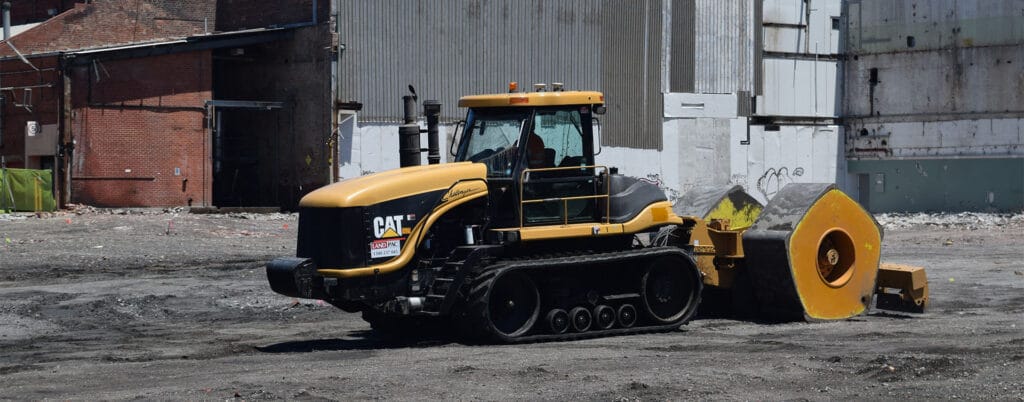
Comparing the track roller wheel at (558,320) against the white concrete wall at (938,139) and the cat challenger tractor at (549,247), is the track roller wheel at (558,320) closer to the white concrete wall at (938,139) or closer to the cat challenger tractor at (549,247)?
the cat challenger tractor at (549,247)

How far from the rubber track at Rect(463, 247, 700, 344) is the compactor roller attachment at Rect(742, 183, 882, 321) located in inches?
46.3

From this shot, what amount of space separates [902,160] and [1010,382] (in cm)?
3595

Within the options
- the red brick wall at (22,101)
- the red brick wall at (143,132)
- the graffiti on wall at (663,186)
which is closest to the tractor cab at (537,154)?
the red brick wall at (143,132)

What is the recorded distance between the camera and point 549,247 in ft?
51.8

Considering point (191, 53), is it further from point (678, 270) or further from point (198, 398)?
point (198, 398)

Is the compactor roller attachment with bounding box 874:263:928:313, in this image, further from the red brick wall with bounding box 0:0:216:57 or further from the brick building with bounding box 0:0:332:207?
the red brick wall with bounding box 0:0:216:57

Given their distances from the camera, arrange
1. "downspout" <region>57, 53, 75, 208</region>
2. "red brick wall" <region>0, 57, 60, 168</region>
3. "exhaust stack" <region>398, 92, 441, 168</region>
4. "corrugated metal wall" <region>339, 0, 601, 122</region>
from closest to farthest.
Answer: "exhaust stack" <region>398, 92, 441, 168</region> < "downspout" <region>57, 53, 75, 208</region> < "red brick wall" <region>0, 57, 60, 168</region> < "corrugated metal wall" <region>339, 0, 601, 122</region>

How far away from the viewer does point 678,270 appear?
54.3ft

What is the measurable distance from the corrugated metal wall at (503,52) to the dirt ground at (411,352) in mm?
14861

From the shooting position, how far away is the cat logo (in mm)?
14492

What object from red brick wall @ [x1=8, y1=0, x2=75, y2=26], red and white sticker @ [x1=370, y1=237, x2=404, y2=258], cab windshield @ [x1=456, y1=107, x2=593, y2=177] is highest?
red brick wall @ [x1=8, y1=0, x2=75, y2=26]

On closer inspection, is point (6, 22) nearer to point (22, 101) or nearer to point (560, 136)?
point (22, 101)

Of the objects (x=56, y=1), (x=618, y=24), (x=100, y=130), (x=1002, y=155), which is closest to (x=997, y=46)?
(x=1002, y=155)

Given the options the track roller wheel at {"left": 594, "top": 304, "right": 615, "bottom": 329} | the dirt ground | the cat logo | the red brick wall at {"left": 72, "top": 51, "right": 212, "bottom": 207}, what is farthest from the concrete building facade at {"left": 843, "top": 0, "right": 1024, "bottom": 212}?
the cat logo
